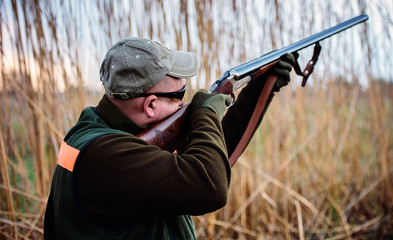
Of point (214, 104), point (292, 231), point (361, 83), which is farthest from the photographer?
point (361, 83)

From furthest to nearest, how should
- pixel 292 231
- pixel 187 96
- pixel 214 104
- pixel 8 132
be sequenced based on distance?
pixel 292 231, pixel 187 96, pixel 8 132, pixel 214 104

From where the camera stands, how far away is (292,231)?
3021mm

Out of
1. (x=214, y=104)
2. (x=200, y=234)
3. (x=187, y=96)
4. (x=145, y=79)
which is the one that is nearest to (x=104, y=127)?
(x=145, y=79)

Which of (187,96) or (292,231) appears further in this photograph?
(292,231)

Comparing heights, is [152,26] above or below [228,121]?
above

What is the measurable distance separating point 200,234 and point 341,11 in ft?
8.26

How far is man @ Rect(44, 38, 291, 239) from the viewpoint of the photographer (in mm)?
982

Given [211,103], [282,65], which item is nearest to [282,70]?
[282,65]

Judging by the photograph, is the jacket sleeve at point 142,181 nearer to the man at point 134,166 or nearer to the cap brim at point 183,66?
the man at point 134,166

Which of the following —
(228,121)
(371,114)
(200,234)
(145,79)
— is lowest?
(200,234)

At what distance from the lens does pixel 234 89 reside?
166 cm

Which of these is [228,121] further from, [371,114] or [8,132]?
[371,114]

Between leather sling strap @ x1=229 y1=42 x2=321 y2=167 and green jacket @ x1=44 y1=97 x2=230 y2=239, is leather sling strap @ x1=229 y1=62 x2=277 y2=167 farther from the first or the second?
green jacket @ x1=44 y1=97 x2=230 y2=239

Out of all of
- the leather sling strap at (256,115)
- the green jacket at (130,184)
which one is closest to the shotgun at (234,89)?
the leather sling strap at (256,115)
